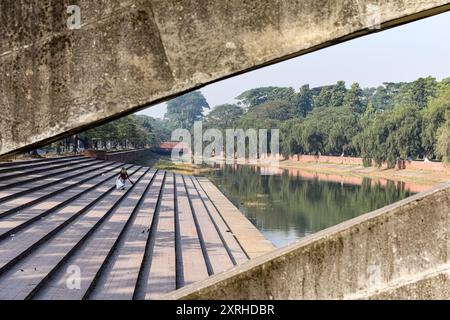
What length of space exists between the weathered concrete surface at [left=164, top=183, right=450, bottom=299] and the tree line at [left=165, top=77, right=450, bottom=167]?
113 feet

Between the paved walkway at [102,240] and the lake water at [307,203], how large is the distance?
2.18 metres

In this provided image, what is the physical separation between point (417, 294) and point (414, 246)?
0.17 m

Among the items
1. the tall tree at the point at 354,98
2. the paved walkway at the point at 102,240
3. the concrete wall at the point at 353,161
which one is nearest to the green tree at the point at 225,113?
the tall tree at the point at 354,98

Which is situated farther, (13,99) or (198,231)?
(198,231)

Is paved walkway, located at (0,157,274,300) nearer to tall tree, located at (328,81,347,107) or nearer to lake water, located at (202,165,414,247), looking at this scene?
lake water, located at (202,165,414,247)

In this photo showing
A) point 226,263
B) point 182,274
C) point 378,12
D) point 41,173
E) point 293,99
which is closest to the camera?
point 378,12

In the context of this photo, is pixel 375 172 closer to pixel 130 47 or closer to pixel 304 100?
pixel 304 100

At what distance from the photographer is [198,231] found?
13.9 meters

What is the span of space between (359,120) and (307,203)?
99.8 ft

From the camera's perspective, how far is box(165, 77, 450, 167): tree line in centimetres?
3938

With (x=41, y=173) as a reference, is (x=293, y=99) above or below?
above

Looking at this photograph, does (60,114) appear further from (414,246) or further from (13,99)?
(414,246)

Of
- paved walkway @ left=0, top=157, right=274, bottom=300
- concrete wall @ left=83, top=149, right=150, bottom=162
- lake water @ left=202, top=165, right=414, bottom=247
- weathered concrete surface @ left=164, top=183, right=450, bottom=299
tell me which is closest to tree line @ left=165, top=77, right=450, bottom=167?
lake water @ left=202, top=165, right=414, bottom=247
